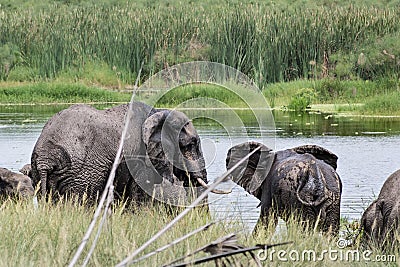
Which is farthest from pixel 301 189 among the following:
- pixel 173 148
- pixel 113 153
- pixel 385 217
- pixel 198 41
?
pixel 198 41

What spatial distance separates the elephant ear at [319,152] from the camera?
8.62 meters

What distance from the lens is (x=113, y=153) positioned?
8.55 m

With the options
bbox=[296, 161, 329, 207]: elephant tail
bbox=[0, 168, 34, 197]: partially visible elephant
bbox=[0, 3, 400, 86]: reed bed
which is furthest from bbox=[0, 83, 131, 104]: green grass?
bbox=[296, 161, 329, 207]: elephant tail

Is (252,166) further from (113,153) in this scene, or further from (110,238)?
(110,238)

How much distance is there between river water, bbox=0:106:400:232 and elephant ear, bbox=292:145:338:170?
0.81 m

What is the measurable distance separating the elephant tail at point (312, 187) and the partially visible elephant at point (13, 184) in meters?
3.01

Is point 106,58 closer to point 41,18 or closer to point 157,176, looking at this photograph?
point 41,18

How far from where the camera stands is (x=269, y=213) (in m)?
8.07

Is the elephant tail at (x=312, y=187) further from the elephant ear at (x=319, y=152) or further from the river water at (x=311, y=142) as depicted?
the river water at (x=311, y=142)

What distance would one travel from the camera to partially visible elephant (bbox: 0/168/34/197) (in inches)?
378

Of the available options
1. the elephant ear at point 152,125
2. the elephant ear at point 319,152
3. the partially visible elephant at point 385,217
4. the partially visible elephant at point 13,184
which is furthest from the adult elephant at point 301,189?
the partially visible elephant at point 13,184

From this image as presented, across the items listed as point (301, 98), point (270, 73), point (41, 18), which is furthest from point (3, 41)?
point (301, 98)

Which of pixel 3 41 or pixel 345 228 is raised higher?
pixel 3 41

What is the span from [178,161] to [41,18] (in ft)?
83.4
